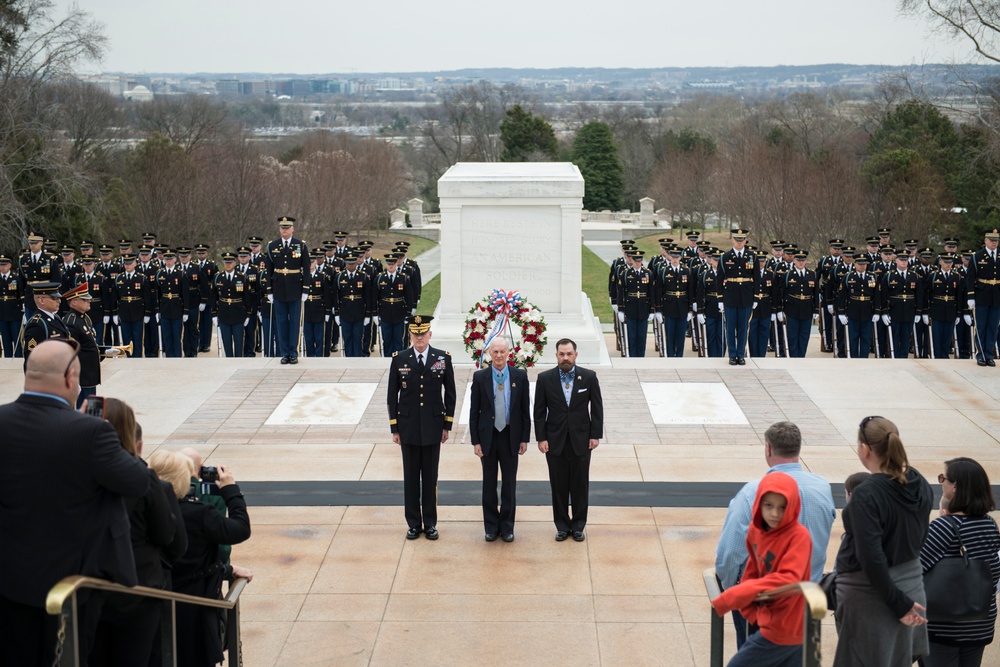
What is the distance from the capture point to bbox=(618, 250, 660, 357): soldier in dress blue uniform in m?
15.8

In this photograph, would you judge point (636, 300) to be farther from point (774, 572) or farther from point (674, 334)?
point (774, 572)

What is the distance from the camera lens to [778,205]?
3434cm

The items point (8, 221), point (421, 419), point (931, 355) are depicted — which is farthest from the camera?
point (8, 221)

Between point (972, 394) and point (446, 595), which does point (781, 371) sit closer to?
point (972, 394)

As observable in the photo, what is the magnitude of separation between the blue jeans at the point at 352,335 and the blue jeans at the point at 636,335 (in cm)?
368

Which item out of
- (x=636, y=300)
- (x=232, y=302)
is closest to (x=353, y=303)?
(x=232, y=302)

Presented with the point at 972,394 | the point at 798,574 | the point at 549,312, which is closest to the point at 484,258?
the point at 549,312

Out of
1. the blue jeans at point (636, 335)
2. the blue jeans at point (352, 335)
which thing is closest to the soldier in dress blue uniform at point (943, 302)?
the blue jeans at point (636, 335)

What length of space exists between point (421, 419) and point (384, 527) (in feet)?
3.01

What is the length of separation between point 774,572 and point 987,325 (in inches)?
465

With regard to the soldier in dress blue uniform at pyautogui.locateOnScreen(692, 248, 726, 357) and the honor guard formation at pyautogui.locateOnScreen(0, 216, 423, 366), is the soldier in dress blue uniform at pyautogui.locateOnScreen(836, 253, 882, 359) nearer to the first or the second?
the soldier in dress blue uniform at pyautogui.locateOnScreen(692, 248, 726, 357)

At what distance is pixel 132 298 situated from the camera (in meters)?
15.8

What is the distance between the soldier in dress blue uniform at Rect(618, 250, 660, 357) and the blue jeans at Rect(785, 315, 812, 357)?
189cm

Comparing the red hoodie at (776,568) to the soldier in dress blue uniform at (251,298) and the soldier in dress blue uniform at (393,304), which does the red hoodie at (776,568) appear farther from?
the soldier in dress blue uniform at (251,298)
